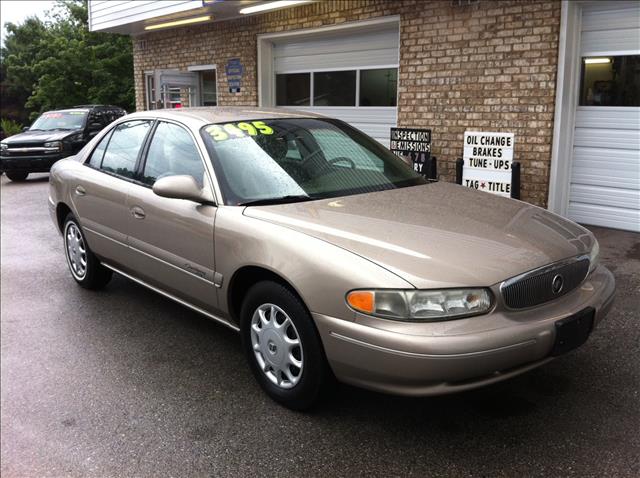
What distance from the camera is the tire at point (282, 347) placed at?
3131 millimetres

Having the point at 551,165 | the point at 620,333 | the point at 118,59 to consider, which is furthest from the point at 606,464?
the point at 118,59

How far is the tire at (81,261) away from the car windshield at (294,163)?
1.99 metres

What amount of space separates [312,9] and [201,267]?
7.35 metres

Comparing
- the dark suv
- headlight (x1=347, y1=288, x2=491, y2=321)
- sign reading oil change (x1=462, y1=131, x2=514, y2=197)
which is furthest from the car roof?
the dark suv

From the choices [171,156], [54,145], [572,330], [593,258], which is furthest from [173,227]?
[54,145]

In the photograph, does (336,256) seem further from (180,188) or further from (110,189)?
(110,189)

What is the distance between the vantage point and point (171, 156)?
4328 mm

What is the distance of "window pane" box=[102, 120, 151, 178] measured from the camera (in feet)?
15.6

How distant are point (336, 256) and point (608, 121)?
5.66 meters

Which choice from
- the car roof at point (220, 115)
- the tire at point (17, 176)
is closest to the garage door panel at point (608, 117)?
the car roof at point (220, 115)

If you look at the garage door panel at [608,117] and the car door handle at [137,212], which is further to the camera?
the garage door panel at [608,117]

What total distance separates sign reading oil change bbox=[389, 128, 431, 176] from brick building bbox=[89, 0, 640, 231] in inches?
16.1

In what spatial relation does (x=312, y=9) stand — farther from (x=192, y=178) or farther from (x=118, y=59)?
(x=118, y=59)

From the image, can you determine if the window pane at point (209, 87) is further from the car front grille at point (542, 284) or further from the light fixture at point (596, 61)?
the car front grille at point (542, 284)
